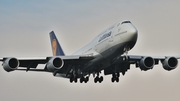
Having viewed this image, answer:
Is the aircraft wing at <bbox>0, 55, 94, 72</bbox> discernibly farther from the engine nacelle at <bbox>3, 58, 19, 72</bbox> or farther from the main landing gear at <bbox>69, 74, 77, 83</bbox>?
the main landing gear at <bbox>69, 74, 77, 83</bbox>

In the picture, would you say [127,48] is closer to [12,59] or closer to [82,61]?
[82,61]

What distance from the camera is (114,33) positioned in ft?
143

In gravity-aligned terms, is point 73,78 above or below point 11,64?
below

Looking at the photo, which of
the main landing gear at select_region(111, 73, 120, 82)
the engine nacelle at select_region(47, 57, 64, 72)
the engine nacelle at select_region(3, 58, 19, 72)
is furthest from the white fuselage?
the engine nacelle at select_region(3, 58, 19, 72)

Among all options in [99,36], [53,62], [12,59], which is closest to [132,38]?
[99,36]

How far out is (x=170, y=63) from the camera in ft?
161

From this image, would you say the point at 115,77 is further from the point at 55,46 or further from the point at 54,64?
the point at 55,46

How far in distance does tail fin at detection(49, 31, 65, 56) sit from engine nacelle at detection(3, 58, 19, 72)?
17.0 meters

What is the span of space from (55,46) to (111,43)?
2260 centimetres

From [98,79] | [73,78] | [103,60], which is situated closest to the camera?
[103,60]

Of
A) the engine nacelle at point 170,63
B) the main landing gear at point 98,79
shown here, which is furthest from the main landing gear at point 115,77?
the engine nacelle at point 170,63

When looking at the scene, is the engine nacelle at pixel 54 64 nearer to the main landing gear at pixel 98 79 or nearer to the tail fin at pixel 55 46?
the main landing gear at pixel 98 79

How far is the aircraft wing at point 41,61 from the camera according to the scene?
45.2 metres

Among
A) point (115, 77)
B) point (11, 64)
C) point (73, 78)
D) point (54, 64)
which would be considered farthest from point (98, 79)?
point (11, 64)
